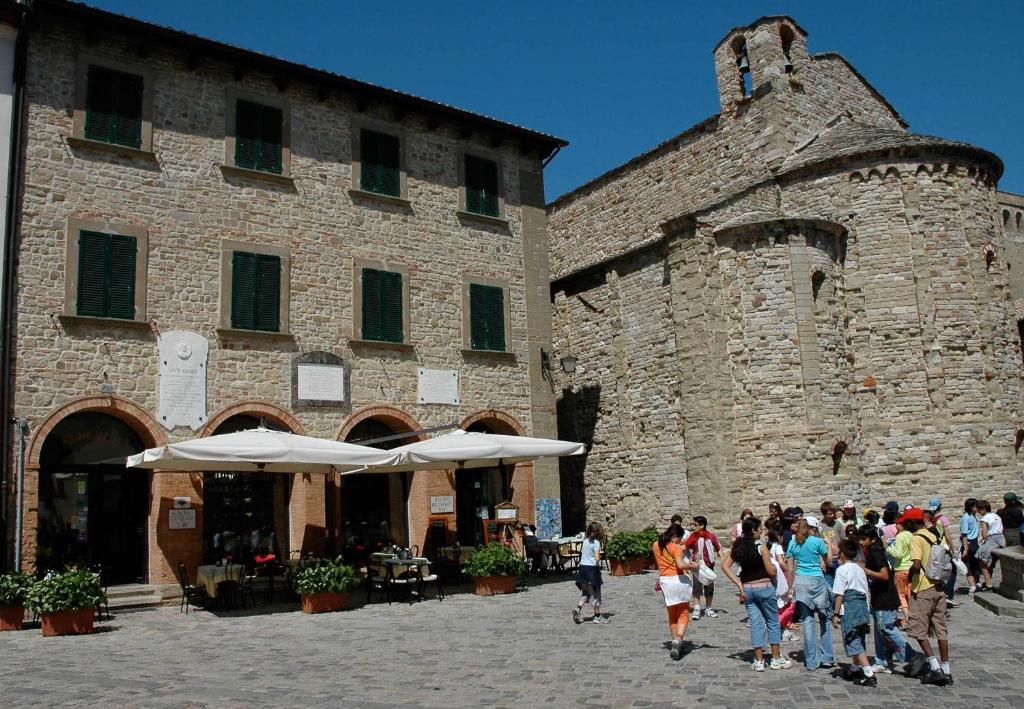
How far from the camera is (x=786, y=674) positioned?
8.09 meters

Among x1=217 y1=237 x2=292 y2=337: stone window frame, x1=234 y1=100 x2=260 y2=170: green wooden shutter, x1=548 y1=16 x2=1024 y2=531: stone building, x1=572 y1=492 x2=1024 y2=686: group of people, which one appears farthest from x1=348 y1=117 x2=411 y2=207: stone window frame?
x1=572 y1=492 x2=1024 y2=686: group of people

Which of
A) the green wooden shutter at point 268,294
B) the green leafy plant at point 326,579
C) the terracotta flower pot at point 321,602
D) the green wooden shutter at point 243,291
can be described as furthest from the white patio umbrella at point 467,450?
the green wooden shutter at point 243,291

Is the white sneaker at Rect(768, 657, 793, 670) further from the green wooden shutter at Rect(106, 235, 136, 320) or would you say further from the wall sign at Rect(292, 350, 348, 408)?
the green wooden shutter at Rect(106, 235, 136, 320)

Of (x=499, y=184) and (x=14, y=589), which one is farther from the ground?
(x=499, y=184)

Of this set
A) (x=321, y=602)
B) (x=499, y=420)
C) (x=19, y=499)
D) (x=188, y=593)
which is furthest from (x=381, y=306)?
(x=19, y=499)

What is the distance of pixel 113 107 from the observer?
50.1 feet

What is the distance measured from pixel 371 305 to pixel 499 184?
4621mm

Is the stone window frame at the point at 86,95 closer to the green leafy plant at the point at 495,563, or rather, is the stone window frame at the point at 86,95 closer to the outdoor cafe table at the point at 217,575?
the outdoor cafe table at the point at 217,575

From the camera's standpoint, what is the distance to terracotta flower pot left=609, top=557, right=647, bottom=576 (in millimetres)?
16875

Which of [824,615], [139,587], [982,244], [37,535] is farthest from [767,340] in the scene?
[37,535]

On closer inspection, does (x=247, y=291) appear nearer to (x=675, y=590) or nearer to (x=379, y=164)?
(x=379, y=164)

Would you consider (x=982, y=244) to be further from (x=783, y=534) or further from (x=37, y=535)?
(x=37, y=535)

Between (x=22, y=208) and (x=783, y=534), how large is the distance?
12.7 metres

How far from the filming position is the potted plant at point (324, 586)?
1294 cm
